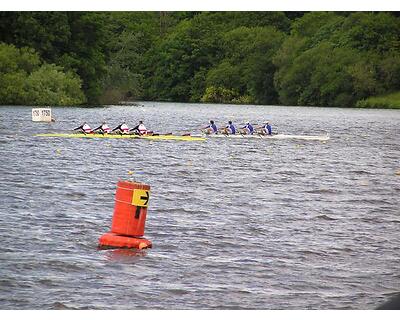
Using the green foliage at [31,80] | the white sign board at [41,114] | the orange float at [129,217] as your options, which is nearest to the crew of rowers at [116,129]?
the white sign board at [41,114]

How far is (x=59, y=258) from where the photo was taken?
984 centimetres

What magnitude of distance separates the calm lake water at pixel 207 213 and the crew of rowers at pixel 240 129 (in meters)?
0.22

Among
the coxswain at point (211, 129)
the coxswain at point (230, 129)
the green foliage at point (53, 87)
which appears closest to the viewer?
the green foliage at point (53, 87)

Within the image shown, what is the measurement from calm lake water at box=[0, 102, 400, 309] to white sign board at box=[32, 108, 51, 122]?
0.09m

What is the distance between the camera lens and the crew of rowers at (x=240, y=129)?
48.9 ft

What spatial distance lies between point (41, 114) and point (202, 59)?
2.18 meters

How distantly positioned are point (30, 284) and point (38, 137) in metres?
5.25

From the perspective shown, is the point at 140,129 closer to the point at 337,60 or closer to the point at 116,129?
the point at 116,129

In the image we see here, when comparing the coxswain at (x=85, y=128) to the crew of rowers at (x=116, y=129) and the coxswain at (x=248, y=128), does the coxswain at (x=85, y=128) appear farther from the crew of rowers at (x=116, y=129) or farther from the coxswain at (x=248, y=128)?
the coxswain at (x=248, y=128)

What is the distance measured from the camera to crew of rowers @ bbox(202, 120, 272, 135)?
1490 cm

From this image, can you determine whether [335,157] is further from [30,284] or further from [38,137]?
[30,284]

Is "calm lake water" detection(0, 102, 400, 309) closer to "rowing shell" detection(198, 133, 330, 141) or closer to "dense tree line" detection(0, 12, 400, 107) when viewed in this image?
"rowing shell" detection(198, 133, 330, 141)

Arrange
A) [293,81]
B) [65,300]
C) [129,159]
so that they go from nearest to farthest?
1. [65,300]
2. [293,81]
3. [129,159]

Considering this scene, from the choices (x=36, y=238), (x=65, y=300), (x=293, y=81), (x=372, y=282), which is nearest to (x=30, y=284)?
(x=65, y=300)
